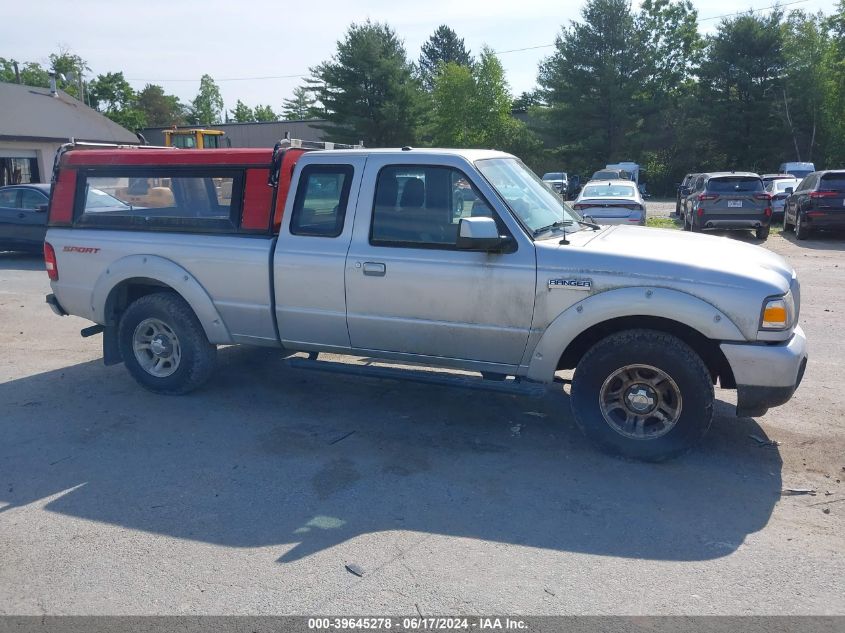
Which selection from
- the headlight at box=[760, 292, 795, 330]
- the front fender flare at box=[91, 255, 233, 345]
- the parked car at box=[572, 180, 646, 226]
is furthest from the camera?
the parked car at box=[572, 180, 646, 226]

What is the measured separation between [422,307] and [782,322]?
7.91 feet

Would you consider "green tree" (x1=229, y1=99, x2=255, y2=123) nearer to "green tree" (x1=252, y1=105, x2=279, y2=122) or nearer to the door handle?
"green tree" (x1=252, y1=105, x2=279, y2=122)

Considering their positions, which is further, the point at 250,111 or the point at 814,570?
the point at 250,111

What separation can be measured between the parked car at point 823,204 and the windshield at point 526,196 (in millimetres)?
14451

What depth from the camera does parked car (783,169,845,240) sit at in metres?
18.1

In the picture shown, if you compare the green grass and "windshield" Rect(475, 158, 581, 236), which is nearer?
"windshield" Rect(475, 158, 581, 236)

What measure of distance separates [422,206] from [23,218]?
1291 cm

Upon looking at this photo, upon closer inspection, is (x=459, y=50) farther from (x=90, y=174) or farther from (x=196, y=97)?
(x=90, y=174)

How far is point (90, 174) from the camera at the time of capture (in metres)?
6.88

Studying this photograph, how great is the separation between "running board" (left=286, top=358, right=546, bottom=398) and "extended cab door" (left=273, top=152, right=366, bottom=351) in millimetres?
184

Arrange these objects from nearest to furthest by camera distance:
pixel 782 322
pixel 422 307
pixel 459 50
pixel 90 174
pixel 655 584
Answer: pixel 655 584 → pixel 782 322 → pixel 422 307 → pixel 90 174 → pixel 459 50

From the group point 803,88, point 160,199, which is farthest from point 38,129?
point 803,88

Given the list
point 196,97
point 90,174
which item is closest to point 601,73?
point 90,174

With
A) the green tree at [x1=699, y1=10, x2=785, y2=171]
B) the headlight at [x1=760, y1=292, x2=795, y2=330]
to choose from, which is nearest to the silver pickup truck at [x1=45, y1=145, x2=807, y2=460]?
the headlight at [x1=760, y1=292, x2=795, y2=330]
